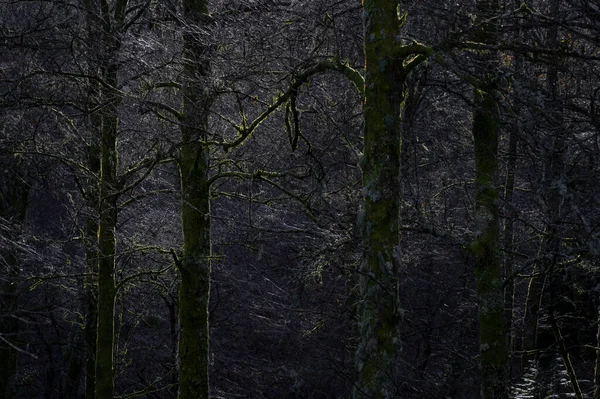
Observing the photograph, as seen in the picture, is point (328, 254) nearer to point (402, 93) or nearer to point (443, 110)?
point (402, 93)

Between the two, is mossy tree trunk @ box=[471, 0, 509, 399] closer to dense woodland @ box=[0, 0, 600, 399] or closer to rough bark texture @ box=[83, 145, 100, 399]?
dense woodland @ box=[0, 0, 600, 399]

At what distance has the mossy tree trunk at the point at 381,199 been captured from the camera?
16.9 feet

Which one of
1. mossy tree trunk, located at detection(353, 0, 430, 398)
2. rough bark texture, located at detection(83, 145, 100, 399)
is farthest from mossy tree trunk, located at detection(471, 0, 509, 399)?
rough bark texture, located at detection(83, 145, 100, 399)

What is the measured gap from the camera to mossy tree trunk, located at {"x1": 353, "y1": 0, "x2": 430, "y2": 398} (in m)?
5.16

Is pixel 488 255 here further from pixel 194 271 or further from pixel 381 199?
pixel 194 271

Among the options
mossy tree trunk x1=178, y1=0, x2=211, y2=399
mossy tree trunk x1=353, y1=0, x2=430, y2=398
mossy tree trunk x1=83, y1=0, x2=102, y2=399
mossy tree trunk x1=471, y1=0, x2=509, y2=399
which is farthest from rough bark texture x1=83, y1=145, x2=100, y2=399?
mossy tree trunk x1=471, y1=0, x2=509, y2=399

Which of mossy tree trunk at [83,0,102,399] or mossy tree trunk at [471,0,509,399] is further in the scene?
mossy tree trunk at [471,0,509,399]

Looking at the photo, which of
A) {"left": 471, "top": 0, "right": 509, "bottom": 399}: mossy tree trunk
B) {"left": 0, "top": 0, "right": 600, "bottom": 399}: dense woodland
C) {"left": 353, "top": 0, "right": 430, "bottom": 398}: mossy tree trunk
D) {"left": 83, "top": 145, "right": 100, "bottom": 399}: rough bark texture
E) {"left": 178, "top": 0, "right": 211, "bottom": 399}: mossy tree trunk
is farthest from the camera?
{"left": 83, "top": 145, "right": 100, "bottom": 399}: rough bark texture

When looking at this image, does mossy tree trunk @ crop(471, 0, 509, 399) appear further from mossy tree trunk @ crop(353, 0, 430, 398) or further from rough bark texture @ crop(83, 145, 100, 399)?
rough bark texture @ crop(83, 145, 100, 399)

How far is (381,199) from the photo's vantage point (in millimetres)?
5281

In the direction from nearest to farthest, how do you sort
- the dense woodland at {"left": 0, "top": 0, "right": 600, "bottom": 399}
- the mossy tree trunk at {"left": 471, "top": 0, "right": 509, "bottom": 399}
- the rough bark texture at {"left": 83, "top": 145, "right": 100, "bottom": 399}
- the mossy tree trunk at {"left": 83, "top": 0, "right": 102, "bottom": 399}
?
the dense woodland at {"left": 0, "top": 0, "right": 600, "bottom": 399} → the mossy tree trunk at {"left": 83, "top": 0, "right": 102, "bottom": 399} → the mossy tree trunk at {"left": 471, "top": 0, "right": 509, "bottom": 399} → the rough bark texture at {"left": 83, "top": 145, "right": 100, "bottom": 399}

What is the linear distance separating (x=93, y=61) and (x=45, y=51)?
463 mm

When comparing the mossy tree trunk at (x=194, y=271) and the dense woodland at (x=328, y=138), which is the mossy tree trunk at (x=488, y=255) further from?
the mossy tree trunk at (x=194, y=271)

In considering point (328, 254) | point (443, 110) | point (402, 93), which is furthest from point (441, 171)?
point (402, 93)
